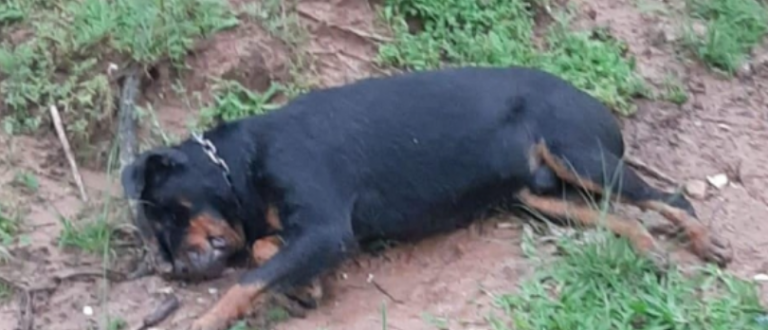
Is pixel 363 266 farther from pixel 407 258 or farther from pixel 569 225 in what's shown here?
pixel 569 225

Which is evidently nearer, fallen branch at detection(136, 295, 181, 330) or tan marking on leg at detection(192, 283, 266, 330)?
tan marking on leg at detection(192, 283, 266, 330)

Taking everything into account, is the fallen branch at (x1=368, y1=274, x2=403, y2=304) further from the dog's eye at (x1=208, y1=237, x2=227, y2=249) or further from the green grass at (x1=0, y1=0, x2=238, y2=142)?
the green grass at (x1=0, y1=0, x2=238, y2=142)

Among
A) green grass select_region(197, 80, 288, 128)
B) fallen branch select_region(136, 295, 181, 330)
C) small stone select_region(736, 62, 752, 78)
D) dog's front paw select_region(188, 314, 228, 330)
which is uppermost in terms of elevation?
green grass select_region(197, 80, 288, 128)

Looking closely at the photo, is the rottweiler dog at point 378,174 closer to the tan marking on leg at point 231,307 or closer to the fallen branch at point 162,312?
the tan marking on leg at point 231,307

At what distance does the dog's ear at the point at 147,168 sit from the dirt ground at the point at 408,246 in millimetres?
347

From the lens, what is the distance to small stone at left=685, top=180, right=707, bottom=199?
20.3 ft

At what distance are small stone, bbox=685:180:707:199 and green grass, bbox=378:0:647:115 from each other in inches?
22.8

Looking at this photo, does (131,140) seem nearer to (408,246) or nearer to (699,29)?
(408,246)

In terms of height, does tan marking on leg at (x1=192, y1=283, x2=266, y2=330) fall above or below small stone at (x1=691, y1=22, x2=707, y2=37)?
below

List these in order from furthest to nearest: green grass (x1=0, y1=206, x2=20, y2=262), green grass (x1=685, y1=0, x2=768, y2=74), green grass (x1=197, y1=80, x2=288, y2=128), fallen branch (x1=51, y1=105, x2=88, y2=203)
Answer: green grass (x1=685, y1=0, x2=768, y2=74) < green grass (x1=197, y1=80, x2=288, y2=128) < fallen branch (x1=51, y1=105, x2=88, y2=203) < green grass (x1=0, y1=206, x2=20, y2=262)

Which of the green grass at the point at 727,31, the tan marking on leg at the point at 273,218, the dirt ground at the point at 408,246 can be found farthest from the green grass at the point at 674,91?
the tan marking on leg at the point at 273,218

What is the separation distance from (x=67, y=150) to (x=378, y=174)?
1374mm

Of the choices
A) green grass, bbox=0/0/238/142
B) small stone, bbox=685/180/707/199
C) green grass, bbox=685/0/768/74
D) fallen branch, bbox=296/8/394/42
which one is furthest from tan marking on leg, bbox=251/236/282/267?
green grass, bbox=685/0/768/74

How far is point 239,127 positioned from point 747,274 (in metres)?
2.05
